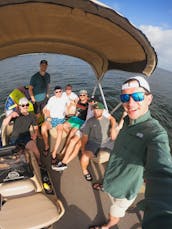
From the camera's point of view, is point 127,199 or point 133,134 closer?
point 133,134

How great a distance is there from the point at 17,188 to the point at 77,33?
3.13m

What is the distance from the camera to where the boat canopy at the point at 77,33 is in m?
3.04

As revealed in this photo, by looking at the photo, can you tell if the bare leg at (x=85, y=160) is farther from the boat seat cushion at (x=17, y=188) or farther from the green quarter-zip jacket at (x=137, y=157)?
the green quarter-zip jacket at (x=137, y=157)

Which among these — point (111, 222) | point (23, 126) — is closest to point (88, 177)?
point (111, 222)

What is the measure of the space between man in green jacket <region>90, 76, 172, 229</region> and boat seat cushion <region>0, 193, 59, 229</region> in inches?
33.7

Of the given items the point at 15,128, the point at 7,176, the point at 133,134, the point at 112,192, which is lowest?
the point at 7,176

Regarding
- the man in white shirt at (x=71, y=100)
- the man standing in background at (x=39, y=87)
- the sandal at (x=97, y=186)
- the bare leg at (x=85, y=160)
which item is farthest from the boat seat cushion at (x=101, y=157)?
the man standing in background at (x=39, y=87)

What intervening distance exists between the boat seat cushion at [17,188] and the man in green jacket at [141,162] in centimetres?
132

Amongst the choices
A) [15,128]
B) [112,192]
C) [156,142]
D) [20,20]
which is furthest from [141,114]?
[15,128]

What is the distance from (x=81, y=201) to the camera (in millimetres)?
3938

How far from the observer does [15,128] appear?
4.61m

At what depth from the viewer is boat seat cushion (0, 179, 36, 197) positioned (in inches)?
137

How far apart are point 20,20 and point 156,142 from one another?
2.92 meters

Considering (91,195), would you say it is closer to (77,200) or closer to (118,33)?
(77,200)
